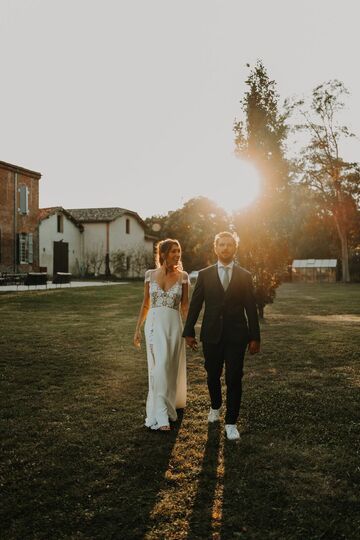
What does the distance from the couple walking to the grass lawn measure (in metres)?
0.33

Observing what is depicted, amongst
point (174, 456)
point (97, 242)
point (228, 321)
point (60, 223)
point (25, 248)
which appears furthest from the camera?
point (97, 242)

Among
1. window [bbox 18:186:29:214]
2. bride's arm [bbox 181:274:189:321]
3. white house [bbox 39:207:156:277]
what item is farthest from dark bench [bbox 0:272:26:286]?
bride's arm [bbox 181:274:189:321]

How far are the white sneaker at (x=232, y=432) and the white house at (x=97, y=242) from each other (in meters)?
37.8

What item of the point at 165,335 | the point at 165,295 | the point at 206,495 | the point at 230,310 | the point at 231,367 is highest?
the point at 165,295

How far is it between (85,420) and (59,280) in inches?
1016

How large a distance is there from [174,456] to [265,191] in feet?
39.5

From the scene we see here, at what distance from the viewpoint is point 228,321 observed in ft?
16.8

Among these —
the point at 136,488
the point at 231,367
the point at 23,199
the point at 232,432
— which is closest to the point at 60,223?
the point at 23,199

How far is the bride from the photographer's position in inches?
211

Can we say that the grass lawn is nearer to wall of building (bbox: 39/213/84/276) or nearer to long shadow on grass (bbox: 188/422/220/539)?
long shadow on grass (bbox: 188/422/220/539)

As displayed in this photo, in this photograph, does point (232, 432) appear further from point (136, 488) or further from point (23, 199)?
point (23, 199)

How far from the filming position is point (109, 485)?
155 inches

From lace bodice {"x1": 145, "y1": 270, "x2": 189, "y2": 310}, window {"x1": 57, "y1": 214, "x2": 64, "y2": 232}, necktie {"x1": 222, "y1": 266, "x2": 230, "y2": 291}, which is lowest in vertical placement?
lace bodice {"x1": 145, "y1": 270, "x2": 189, "y2": 310}

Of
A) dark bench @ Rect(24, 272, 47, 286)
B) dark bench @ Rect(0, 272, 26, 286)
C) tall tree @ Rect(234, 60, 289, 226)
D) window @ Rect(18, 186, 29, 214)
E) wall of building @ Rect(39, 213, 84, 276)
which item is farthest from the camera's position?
wall of building @ Rect(39, 213, 84, 276)
